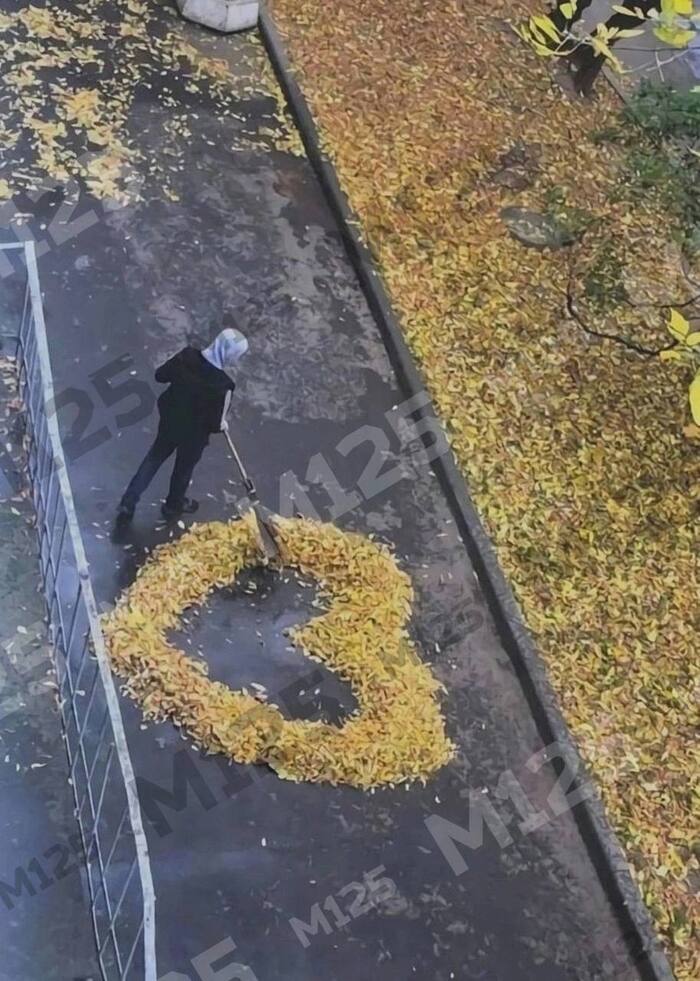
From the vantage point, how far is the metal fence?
192 inches

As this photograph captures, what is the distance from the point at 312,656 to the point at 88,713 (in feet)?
6.78

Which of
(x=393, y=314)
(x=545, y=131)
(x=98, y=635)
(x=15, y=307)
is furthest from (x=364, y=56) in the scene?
(x=98, y=635)

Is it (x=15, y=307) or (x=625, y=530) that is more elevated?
(x=15, y=307)

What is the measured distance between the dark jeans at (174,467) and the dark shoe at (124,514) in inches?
0.9

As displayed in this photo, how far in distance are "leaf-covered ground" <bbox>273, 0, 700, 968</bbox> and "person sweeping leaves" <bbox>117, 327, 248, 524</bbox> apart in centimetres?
222

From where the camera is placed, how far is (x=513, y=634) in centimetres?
780

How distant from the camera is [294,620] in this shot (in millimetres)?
7457

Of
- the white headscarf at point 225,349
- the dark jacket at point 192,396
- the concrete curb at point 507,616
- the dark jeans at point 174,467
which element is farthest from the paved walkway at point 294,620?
the white headscarf at point 225,349

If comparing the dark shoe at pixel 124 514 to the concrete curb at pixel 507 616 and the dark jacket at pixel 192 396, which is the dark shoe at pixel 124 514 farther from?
the concrete curb at pixel 507 616

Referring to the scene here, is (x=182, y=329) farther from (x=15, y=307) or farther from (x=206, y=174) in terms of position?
(x=206, y=174)

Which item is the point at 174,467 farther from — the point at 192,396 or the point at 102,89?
the point at 102,89

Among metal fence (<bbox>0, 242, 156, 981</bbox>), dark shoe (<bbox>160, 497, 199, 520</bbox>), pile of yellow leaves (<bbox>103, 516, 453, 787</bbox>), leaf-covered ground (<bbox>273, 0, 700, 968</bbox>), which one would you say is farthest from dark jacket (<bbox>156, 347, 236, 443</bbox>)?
leaf-covered ground (<bbox>273, 0, 700, 968</bbox>)

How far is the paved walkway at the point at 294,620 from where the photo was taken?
6.30 m

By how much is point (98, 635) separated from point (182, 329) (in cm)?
457
